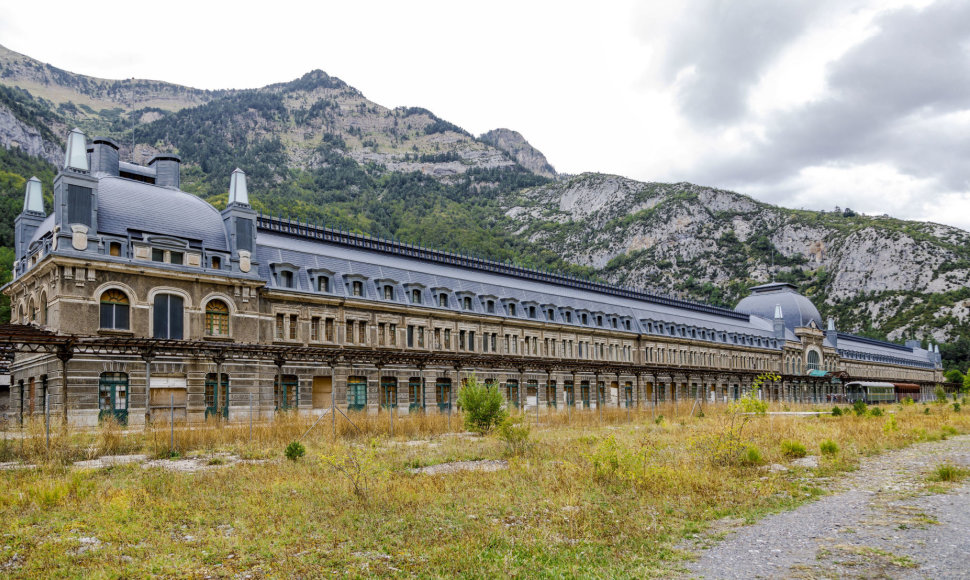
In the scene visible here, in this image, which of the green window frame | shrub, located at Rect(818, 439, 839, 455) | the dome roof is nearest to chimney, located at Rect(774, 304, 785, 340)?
the dome roof

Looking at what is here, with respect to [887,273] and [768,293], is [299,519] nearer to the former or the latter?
[768,293]

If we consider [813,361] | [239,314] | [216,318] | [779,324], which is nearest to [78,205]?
[216,318]

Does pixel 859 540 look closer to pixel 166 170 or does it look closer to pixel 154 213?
pixel 154 213

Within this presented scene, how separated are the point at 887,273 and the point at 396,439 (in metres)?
158

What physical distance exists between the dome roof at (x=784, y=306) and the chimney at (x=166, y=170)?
9115 centimetres

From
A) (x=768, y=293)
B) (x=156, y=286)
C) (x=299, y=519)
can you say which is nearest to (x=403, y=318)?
(x=156, y=286)

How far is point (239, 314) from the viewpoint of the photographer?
137 ft

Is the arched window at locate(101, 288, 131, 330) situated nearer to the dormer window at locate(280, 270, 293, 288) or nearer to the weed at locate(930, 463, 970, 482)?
the dormer window at locate(280, 270, 293, 288)

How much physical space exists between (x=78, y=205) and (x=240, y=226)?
29.8 ft

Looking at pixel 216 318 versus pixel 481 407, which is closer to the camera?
pixel 481 407

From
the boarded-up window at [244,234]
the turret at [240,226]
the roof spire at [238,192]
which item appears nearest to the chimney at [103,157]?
the roof spire at [238,192]

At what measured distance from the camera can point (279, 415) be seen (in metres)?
32.2

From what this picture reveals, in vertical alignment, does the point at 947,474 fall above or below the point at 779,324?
below

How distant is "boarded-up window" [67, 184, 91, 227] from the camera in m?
36.4
